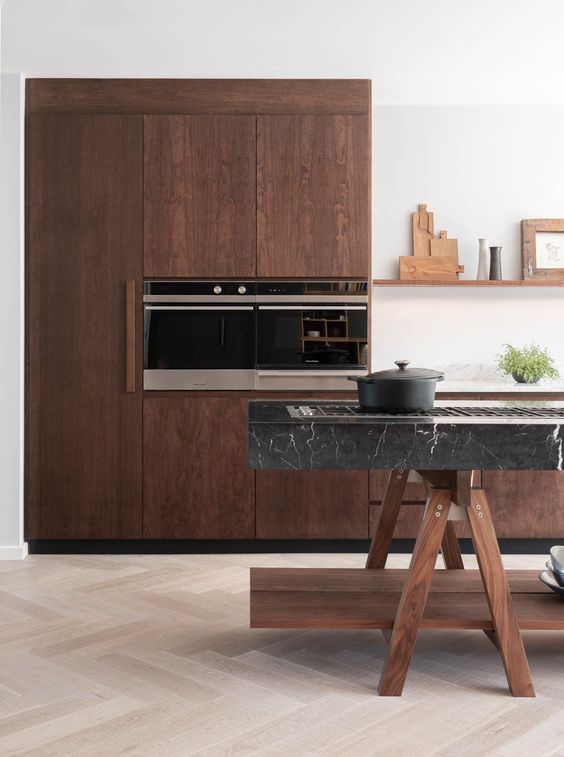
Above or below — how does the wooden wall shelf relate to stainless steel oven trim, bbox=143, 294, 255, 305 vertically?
above

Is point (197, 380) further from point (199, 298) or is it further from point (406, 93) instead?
point (406, 93)

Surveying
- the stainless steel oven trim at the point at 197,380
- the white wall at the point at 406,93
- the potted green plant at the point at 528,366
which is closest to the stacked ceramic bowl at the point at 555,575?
the potted green plant at the point at 528,366

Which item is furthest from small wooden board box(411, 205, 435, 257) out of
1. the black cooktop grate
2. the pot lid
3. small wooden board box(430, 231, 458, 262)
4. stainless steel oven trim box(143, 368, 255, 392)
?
the pot lid

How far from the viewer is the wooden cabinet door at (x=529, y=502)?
14.1ft

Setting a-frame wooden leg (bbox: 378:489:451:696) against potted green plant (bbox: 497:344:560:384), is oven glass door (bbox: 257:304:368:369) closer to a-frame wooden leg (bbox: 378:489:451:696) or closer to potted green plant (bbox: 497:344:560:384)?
potted green plant (bbox: 497:344:560:384)

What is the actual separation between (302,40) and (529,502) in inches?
101

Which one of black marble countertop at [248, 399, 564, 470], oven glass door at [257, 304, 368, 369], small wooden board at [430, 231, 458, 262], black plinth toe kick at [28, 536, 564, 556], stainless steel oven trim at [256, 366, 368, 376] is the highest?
small wooden board at [430, 231, 458, 262]

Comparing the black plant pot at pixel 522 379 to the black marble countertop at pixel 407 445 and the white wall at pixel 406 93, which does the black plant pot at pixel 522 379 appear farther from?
the black marble countertop at pixel 407 445

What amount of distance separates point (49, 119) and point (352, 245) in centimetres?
170

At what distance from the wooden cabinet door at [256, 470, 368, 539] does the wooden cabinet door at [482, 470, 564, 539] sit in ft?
2.26

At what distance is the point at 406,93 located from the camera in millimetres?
4637

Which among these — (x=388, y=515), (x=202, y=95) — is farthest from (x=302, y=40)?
(x=388, y=515)

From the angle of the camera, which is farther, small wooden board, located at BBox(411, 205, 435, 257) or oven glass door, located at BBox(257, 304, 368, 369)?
small wooden board, located at BBox(411, 205, 435, 257)

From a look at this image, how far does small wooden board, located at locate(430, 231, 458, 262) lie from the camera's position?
4.84m
